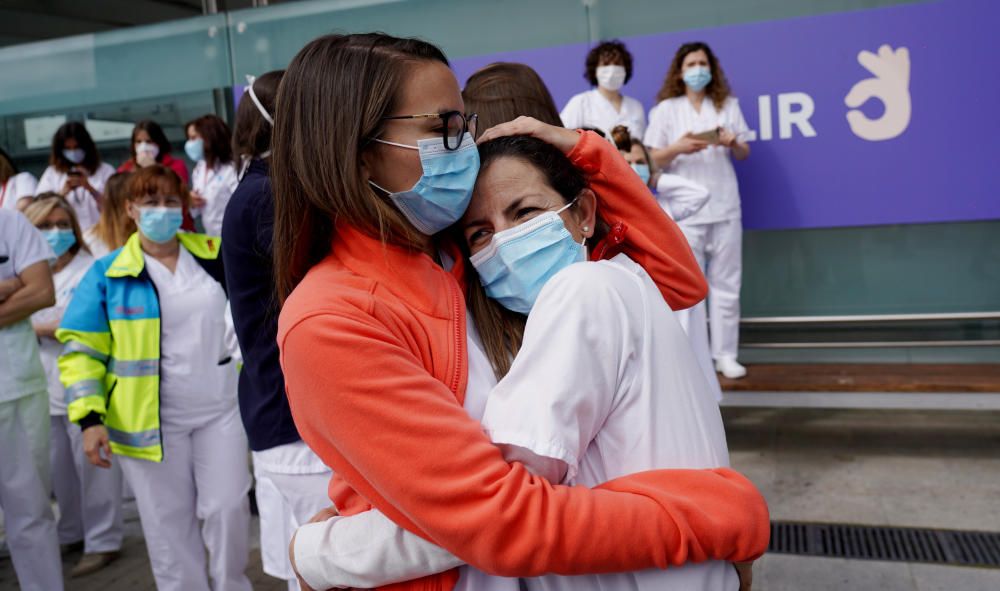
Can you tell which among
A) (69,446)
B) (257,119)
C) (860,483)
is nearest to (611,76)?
(860,483)

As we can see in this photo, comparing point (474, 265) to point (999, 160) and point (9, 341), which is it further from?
point (999, 160)

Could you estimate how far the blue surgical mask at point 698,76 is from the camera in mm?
4785

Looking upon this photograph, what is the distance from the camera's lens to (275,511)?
2.63 meters

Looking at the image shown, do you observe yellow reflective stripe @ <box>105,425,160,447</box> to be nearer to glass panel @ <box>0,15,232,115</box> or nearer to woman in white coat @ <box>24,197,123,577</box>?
woman in white coat @ <box>24,197,123,577</box>

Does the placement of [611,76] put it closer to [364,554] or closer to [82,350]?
[82,350]

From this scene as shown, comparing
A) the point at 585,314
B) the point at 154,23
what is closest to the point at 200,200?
the point at 154,23

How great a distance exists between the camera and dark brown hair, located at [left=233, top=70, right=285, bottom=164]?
228cm

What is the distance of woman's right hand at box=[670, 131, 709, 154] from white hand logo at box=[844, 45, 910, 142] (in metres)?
0.87

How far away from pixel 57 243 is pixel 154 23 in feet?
8.50

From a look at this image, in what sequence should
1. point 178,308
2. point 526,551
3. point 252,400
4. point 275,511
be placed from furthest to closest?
1. point 178,308
2. point 275,511
3. point 252,400
4. point 526,551

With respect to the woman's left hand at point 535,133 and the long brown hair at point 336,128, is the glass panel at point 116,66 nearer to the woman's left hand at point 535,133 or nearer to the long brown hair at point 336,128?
the woman's left hand at point 535,133

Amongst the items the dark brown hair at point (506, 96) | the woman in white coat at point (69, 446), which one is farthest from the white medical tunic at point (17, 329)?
the dark brown hair at point (506, 96)

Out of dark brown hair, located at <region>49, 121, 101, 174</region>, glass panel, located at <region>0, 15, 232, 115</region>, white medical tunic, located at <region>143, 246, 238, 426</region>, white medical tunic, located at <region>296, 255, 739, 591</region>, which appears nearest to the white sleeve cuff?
white medical tunic, located at <region>296, 255, 739, 591</region>

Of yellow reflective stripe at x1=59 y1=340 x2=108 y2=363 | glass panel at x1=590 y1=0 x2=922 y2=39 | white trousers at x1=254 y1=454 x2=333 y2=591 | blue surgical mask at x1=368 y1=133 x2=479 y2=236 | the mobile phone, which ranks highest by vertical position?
glass panel at x1=590 y1=0 x2=922 y2=39
